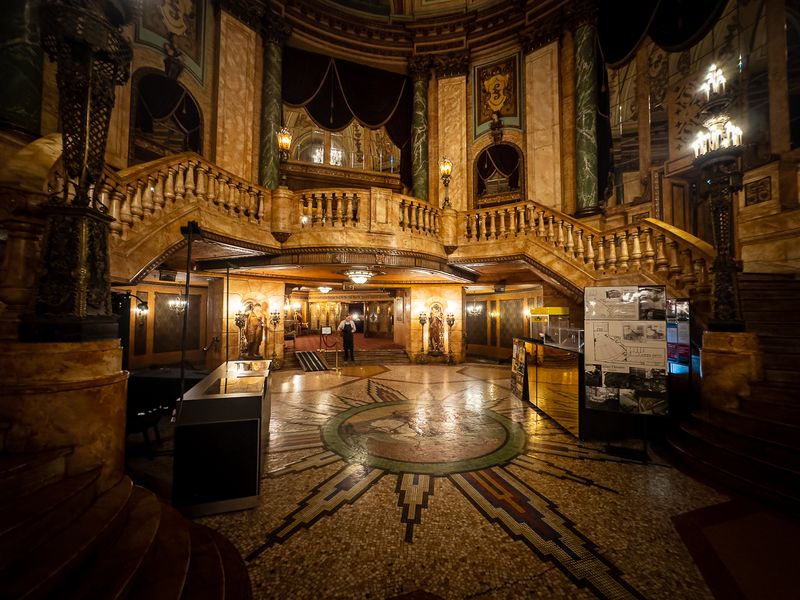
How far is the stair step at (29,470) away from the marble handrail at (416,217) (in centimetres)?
632

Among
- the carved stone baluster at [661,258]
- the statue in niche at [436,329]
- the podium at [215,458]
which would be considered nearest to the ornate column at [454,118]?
the statue in niche at [436,329]

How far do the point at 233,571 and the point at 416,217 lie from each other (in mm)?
6741

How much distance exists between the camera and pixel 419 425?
5098 millimetres

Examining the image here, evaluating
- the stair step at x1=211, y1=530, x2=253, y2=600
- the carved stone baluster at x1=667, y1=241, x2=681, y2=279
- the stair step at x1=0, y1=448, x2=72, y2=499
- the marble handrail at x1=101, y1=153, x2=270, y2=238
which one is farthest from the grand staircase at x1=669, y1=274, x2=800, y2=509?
the marble handrail at x1=101, y1=153, x2=270, y2=238

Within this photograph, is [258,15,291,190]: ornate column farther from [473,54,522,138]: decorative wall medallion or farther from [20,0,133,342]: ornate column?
[20,0,133,342]: ornate column

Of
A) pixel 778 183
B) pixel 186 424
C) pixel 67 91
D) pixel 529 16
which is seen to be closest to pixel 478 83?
pixel 529 16

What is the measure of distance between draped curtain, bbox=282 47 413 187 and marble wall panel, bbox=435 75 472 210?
1.19m

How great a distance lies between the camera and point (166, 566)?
6.23 ft

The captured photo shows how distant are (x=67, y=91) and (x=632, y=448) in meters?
6.59

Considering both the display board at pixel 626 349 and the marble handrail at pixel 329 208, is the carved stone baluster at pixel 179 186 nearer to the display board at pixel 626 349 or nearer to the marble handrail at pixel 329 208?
the marble handrail at pixel 329 208

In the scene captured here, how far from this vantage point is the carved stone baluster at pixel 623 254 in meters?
5.88

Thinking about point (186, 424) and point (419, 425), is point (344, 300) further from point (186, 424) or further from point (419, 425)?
point (186, 424)

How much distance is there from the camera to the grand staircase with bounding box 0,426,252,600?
4.84 feet

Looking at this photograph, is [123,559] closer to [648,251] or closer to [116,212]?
[116,212]
